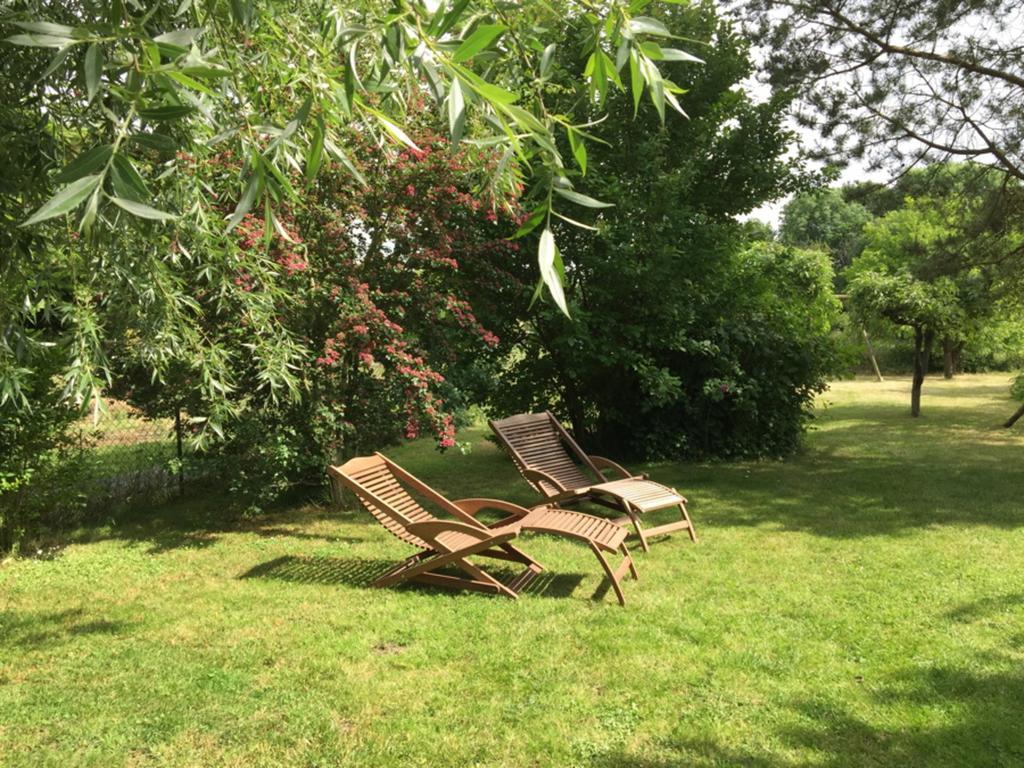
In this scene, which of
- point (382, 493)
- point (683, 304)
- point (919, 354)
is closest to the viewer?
point (382, 493)

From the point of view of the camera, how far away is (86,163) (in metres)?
1.12

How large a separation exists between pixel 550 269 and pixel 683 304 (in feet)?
29.1

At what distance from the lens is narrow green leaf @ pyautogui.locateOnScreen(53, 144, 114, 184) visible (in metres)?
1.11

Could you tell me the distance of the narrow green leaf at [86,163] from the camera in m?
1.11

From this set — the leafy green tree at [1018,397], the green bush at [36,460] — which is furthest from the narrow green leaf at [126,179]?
the leafy green tree at [1018,397]

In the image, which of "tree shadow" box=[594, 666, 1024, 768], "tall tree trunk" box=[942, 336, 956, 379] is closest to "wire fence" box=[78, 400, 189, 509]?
"tree shadow" box=[594, 666, 1024, 768]

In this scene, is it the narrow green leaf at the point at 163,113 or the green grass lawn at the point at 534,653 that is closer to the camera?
the narrow green leaf at the point at 163,113

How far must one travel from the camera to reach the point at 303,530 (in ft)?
23.4

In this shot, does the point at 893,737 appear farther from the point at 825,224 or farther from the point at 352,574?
the point at 825,224

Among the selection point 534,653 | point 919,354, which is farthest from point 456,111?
point 919,354

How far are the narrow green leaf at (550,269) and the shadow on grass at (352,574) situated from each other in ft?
13.5

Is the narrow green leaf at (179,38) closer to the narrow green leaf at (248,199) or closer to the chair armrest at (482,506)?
the narrow green leaf at (248,199)

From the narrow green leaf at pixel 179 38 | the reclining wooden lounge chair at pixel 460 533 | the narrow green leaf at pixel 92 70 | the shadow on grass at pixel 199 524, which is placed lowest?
the shadow on grass at pixel 199 524

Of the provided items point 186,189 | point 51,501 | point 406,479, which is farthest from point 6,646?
point 186,189
